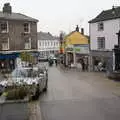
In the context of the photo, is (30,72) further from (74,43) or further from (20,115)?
(74,43)

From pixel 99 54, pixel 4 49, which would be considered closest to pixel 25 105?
pixel 99 54

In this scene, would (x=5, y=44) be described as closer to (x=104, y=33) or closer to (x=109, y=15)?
(x=104, y=33)

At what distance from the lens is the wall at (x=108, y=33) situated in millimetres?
38688

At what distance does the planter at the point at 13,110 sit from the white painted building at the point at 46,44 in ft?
307

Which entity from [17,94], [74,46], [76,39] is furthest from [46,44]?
[17,94]

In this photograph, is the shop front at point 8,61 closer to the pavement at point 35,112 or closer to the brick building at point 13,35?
the brick building at point 13,35

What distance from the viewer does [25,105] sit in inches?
392

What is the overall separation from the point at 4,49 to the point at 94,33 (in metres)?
14.1

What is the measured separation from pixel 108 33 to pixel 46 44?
67.8m

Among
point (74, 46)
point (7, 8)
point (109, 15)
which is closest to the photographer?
point (109, 15)

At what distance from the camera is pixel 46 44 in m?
108

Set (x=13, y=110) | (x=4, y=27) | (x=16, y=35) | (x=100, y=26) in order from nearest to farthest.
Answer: (x=13, y=110)
(x=100, y=26)
(x=4, y=27)
(x=16, y=35)

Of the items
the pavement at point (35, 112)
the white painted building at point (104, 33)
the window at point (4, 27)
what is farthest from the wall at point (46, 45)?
the pavement at point (35, 112)

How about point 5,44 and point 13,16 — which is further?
point 13,16
